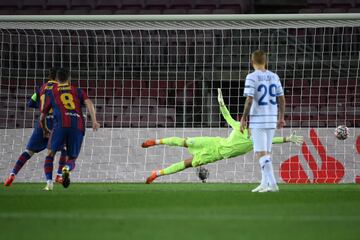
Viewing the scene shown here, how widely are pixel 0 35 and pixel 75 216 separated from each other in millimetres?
11999

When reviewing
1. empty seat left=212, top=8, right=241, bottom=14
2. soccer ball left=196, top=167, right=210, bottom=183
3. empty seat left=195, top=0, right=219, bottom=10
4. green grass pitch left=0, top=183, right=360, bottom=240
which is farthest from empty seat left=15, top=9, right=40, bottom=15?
green grass pitch left=0, top=183, right=360, bottom=240

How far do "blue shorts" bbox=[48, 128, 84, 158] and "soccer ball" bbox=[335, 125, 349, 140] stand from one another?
5.02 metres

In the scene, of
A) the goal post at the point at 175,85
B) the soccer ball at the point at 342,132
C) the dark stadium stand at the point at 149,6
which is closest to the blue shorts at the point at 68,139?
the goal post at the point at 175,85

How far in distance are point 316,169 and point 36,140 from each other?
5.12 metres

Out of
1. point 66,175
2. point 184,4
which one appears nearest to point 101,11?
point 184,4

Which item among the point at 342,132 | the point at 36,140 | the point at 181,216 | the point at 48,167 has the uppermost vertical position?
the point at 342,132

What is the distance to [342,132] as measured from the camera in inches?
635

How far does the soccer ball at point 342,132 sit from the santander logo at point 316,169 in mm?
764

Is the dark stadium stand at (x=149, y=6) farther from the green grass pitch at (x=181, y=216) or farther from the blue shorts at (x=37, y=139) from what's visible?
the green grass pitch at (x=181, y=216)

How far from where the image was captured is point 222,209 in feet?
27.4

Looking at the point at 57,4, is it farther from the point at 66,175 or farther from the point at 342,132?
the point at 66,175

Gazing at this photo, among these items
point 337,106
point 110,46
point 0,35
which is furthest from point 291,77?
point 0,35

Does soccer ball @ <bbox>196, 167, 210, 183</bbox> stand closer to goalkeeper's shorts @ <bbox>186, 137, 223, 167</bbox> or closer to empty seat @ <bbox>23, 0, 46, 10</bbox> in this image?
goalkeeper's shorts @ <bbox>186, 137, 223, 167</bbox>

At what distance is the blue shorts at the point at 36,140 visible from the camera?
14430mm
